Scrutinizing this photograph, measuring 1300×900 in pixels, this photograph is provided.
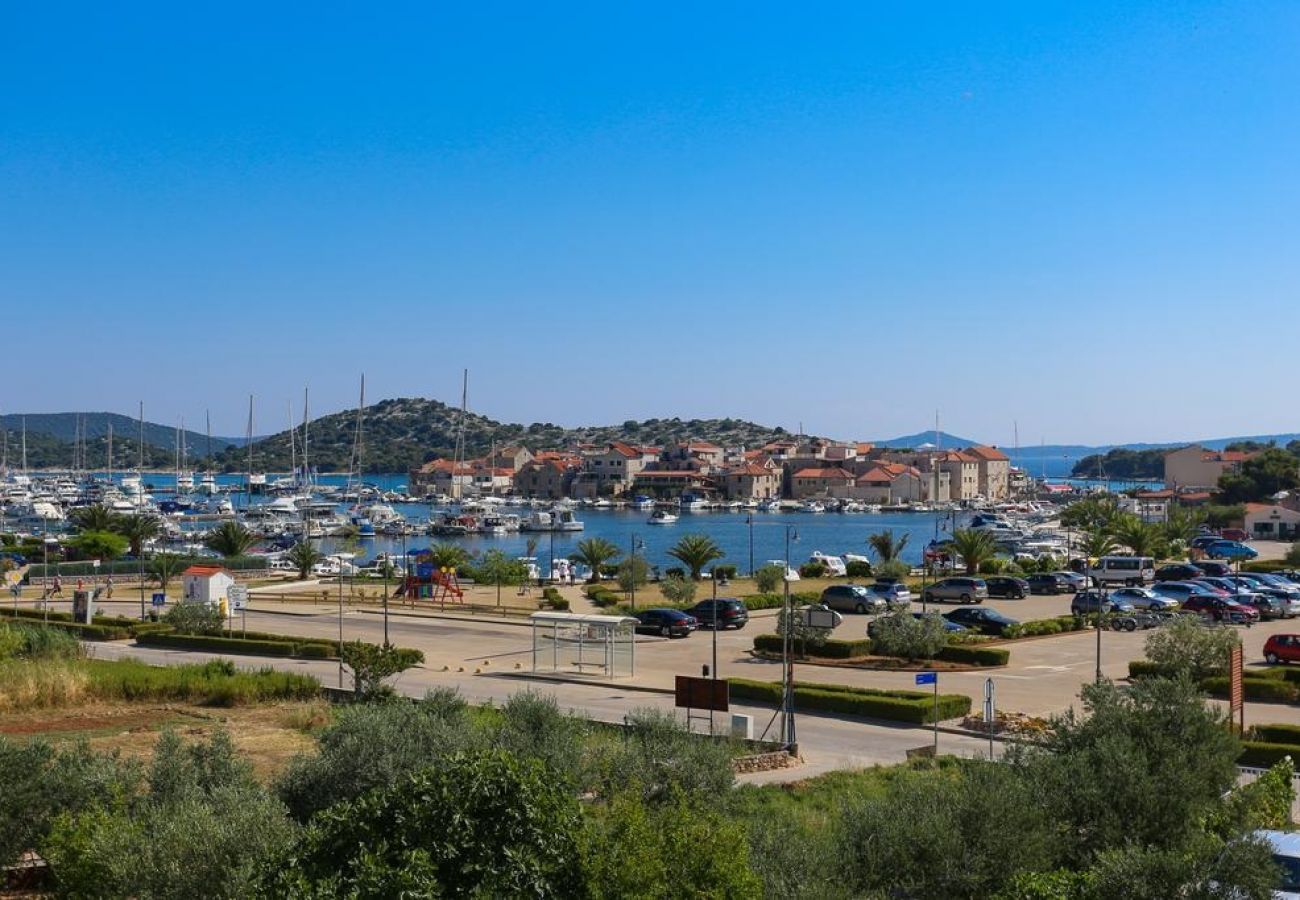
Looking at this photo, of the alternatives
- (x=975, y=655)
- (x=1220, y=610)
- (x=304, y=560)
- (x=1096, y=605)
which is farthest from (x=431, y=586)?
(x=1220, y=610)

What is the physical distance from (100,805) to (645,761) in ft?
23.4

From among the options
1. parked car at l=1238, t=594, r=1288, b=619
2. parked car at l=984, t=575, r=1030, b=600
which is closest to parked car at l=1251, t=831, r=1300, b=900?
parked car at l=1238, t=594, r=1288, b=619

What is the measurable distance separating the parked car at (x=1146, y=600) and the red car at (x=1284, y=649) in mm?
9480

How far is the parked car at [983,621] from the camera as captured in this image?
1625 inches

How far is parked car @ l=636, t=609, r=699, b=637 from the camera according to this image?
4278cm

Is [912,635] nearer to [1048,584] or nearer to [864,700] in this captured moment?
[864,700]

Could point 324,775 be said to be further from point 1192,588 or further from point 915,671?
point 1192,588

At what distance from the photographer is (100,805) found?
15.2m

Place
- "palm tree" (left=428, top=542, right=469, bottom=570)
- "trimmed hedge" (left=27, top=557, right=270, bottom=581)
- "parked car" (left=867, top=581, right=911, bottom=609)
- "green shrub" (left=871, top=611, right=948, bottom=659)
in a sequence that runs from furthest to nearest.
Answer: "trimmed hedge" (left=27, top=557, right=270, bottom=581) → "palm tree" (left=428, top=542, right=469, bottom=570) → "parked car" (left=867, top=581, right=911, bottom=609) → "green shrub" (left=871, top=611, right=948, bottom=659)

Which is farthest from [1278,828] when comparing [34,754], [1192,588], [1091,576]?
[1091,576]

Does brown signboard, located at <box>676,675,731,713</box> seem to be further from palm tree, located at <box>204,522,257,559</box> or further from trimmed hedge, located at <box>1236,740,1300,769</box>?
palm tree, located at <box>204,522,257,559</box>

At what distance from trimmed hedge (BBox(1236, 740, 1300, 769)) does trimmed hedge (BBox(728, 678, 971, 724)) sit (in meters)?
5.94

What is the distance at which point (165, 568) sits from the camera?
6000 cm

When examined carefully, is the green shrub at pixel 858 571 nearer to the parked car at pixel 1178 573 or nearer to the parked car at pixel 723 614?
the parked car at pixel 1178 573
